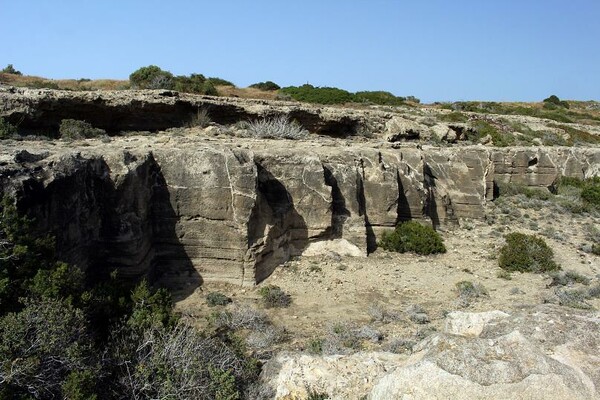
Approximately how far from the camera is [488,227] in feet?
46.2

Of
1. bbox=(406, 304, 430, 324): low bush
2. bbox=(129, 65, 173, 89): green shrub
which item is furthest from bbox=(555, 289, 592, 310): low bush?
bbox=(129, 65, 173, 89): green shrub

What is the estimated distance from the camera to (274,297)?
8.86 m

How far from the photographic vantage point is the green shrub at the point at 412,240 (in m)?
11.8

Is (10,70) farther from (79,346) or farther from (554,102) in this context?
(554,102)

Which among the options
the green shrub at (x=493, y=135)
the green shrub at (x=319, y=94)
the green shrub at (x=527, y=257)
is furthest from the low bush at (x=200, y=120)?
the green shrub at (x=493, y=135)

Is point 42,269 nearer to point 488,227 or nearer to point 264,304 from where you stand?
point 264,304

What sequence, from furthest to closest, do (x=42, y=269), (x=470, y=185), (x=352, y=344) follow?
(x=470, y=185) < (x=352, y=344) < (x=42, y=269)

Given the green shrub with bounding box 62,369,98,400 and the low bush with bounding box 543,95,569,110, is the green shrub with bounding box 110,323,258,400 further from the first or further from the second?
the low bush with bounding box 543,95,569,110

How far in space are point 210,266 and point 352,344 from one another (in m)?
3.70

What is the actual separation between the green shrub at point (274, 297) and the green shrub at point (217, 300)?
68 centimetres

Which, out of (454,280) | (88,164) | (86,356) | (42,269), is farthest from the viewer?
(454,280)

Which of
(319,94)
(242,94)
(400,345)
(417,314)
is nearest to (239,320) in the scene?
(400,345)

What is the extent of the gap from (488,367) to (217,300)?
6.03m

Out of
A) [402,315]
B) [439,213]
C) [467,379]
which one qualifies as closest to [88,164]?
[402,315]
